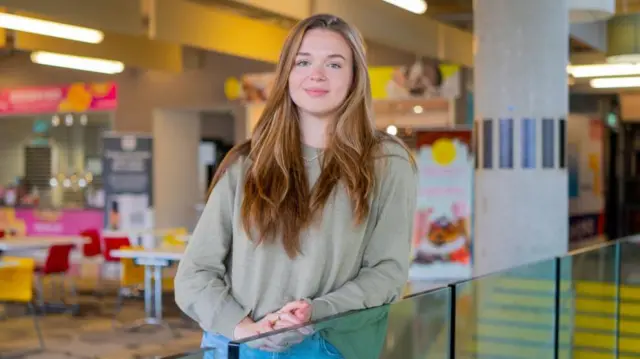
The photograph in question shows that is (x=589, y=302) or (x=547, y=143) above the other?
(x=547, y=143)

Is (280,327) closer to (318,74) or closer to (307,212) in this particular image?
(307,212)

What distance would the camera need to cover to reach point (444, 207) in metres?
11.3

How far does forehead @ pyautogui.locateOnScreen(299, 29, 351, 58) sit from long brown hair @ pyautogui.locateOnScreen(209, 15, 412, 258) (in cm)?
1

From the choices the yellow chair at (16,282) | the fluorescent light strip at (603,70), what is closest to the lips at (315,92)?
the yellow chair at (16,282)

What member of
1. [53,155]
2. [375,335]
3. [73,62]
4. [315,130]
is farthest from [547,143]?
[53,155]

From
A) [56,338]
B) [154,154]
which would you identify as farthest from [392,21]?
[154,154]

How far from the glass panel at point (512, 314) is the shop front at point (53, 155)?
1165 cm

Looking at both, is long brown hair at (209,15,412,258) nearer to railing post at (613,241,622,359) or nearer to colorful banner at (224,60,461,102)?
railing post at (613,241,622,359)

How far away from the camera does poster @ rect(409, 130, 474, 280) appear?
1116 centimetres

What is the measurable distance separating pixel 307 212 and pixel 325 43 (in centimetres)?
40

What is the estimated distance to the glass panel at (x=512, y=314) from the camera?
11.7 ft

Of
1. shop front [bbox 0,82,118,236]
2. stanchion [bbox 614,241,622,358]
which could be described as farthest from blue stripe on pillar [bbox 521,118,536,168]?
shop front [bbox 0,82,118,236]

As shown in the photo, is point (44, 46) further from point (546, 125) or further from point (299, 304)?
point (299, 304)

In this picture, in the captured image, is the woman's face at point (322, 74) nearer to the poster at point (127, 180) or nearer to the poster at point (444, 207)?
the poster at point (444, 207)
